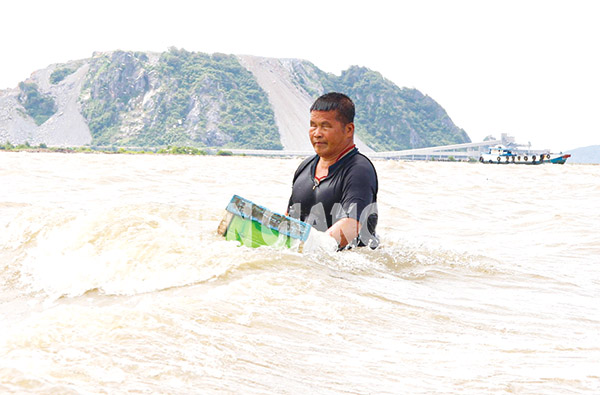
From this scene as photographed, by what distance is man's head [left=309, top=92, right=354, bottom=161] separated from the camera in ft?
17.3

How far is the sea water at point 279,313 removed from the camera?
7.93 feet

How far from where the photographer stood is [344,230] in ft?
16.4

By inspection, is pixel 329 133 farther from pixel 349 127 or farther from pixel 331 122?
pixel 349 127

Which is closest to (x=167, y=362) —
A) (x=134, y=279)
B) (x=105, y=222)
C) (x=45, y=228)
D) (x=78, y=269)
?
(x=134, y=279)

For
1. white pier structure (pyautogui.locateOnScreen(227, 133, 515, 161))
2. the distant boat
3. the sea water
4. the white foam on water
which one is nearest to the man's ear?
the sea water

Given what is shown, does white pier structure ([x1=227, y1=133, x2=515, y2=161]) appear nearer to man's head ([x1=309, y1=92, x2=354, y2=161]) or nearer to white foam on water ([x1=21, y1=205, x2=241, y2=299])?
white foam on water ([x1=21, y1=205, x2=241, y2=299])

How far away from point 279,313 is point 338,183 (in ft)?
6.81

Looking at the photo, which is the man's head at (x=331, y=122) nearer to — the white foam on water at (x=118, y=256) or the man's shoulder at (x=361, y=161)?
the man's shoulder at (x=361, y=161)

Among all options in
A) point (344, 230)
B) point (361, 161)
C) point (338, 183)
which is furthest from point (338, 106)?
point (344, 230)

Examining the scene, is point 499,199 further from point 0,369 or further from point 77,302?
point 0,369

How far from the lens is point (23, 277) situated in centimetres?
488

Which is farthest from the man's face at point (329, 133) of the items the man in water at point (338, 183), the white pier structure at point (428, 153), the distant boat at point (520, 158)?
the white pier structure at point (428, 153)

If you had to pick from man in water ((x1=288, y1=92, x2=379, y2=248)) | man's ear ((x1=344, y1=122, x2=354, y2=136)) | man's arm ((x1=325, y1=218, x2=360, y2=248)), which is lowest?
man's arm ((x1=325, y1=218, x2=360, y2=248))

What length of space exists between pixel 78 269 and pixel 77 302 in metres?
0.95
